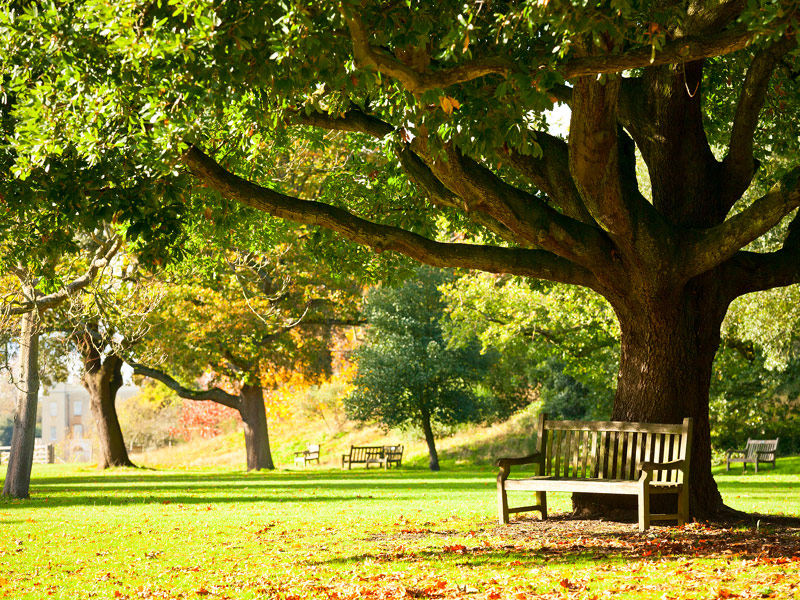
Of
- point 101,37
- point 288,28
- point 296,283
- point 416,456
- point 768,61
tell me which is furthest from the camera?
point 416,456

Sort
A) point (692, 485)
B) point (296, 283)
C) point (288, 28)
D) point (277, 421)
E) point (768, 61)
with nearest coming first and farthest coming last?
point (288, 28) → point (768, 61) → point (692, 485) → point (296, 283) → point (277, 421)

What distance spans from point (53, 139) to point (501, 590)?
5233mm

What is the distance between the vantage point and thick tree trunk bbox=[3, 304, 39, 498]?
1770 cm

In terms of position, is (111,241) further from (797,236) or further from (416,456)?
(416,456)

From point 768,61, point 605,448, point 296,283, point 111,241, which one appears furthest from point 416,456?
point 768,61

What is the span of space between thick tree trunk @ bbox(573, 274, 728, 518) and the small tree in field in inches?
793

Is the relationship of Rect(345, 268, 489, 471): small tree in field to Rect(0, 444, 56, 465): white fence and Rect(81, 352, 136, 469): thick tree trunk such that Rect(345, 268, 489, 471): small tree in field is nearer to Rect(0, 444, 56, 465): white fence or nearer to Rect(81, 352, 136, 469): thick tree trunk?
Rect(81, 352, 136, 469): thick tree trunk

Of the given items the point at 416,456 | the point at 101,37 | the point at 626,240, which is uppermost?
the point at 101,37

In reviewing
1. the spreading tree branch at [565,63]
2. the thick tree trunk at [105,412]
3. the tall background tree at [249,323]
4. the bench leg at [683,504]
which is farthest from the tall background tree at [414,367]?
the spreading tree branch at [565,63]

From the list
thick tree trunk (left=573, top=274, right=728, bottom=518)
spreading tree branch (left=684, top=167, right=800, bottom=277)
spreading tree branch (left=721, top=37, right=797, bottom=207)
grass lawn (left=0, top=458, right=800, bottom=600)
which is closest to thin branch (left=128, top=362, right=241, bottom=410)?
grass lawn (left=0, top=458, right=800, bottom=600)

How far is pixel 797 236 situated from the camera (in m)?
10.8

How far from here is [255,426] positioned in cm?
3098

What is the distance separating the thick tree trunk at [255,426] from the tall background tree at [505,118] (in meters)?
18.4

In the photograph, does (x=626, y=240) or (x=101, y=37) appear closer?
(x=101, y=37)
